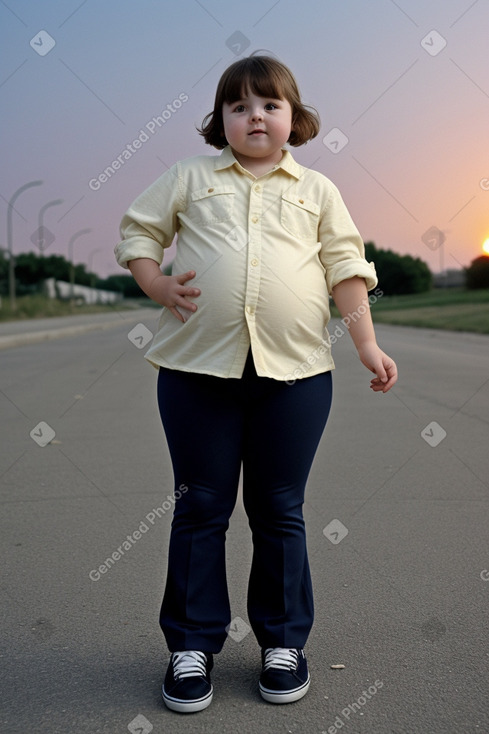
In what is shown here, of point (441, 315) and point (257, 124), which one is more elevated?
point (257, 124)

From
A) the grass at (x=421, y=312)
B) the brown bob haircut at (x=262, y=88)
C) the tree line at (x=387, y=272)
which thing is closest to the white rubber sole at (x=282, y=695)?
the brown bob haircut at (x=262, y=88)

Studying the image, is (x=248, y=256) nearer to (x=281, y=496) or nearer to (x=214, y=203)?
(x=214, y=203)

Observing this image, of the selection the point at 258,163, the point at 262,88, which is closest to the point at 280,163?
the point at 258,163

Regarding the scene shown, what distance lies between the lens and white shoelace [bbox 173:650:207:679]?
8.51ft

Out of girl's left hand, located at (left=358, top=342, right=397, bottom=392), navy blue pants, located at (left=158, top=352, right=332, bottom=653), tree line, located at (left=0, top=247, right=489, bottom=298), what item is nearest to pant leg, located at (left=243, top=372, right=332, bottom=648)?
navy blue pants, located at (left=158, top=352, right=332, bottom=653)

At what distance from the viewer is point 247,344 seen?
2582 mm

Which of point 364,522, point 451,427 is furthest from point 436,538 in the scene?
point 451,427

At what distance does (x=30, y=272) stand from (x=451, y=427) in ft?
358

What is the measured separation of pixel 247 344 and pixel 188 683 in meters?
0.94

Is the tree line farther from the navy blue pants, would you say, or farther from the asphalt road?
the navy blue pants

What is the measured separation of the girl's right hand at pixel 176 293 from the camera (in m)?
2.56

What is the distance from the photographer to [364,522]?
452cm

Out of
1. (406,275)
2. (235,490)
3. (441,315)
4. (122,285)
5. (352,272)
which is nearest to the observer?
(352,272)

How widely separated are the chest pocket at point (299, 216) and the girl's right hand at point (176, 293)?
0.31m
